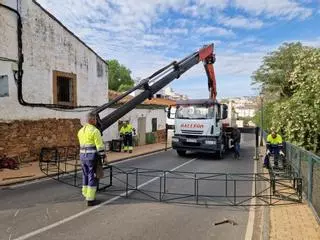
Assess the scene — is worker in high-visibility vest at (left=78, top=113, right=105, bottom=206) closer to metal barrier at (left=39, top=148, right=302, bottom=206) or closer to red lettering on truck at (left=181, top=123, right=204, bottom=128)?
metal barrier at (left=39, top=148, right=302, bottom=206)

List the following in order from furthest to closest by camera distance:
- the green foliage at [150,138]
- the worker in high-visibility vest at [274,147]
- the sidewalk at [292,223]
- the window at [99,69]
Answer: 1. the green foliage at [150,138]
2. the window at [99,69]
3. the worker in high-visibility vest at [274,147]
4. the sidewalk at [292,223]

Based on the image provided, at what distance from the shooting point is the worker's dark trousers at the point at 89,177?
27.1 feet

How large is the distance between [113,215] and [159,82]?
10486 millimetres

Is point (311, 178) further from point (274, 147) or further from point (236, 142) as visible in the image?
point (236, 142)

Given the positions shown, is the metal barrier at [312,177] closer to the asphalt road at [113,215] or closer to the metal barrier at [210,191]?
the metal barrier at [210,191]

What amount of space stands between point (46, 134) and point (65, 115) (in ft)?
5.32

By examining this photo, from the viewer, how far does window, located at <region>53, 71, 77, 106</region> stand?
1688 centimetres

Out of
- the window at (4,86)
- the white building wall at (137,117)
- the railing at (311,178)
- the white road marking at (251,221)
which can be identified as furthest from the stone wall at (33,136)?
the railing at (311,178)

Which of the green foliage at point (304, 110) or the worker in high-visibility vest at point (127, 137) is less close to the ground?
the green foliage at point (304, 110)

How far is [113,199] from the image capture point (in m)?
8.99

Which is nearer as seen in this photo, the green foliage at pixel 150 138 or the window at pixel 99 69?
the window at pixel 99 69

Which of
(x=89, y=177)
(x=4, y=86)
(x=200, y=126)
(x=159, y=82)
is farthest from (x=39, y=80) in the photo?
(x=89, y=177)

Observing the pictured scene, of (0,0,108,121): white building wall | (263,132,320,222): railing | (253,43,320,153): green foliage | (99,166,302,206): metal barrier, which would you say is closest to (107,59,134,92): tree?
(0,0,108,121): white building wall

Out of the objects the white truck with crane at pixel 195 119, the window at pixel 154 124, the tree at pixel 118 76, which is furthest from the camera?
the tree at pixel 118 76
